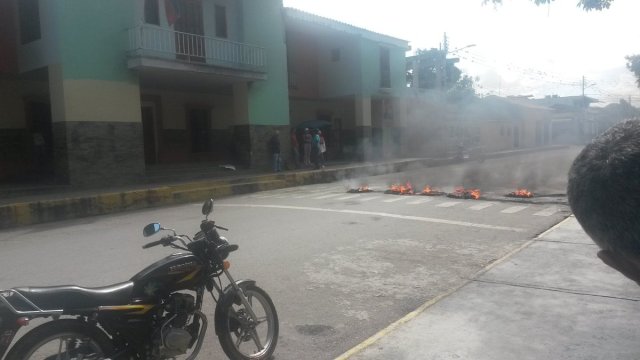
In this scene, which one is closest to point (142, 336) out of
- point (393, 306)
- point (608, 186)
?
point (393, 306)

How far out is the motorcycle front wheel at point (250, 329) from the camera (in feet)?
11.5

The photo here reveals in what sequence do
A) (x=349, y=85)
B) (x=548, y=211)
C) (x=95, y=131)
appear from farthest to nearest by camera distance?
(x=349, y=85) → (x=95, y=131) → (x=548, y=211)

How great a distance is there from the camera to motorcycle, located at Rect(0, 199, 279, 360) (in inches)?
105

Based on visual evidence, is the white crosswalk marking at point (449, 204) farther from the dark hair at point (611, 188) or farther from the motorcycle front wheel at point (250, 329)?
the dark hair at point (611, 188)

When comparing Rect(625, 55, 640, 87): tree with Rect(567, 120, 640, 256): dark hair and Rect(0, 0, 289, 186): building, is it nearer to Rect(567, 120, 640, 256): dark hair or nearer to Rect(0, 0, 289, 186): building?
Rect(0, 0, 289, 186): building

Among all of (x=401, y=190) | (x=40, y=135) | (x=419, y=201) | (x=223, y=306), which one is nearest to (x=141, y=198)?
(x=40, y=135)

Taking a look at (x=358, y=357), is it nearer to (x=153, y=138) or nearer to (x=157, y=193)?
(x=157, y=193)

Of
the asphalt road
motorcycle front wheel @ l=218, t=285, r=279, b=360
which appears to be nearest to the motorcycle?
motorcycle front wheel @ l=218, t=285, r=279, b=360

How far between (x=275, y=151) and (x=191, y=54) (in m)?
4.75

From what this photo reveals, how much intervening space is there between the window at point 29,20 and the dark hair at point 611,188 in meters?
16.9

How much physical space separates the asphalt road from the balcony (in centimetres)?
522

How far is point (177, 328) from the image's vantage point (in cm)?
319

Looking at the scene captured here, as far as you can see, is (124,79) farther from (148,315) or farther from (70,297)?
(70,297)

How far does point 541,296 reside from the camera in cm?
489
